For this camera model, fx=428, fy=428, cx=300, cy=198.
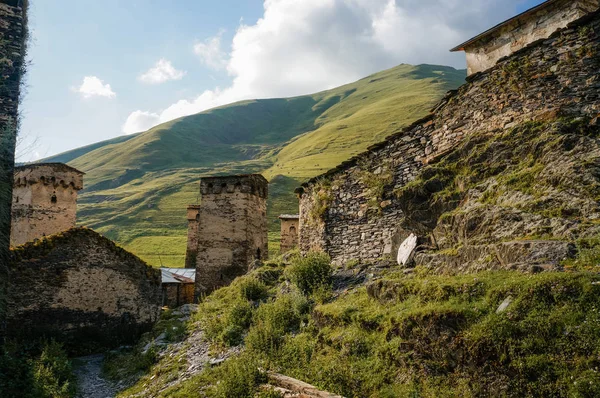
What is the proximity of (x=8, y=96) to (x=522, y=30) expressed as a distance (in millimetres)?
15504

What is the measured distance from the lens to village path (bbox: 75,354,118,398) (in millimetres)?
13016

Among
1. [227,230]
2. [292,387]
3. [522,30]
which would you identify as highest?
[522,30]

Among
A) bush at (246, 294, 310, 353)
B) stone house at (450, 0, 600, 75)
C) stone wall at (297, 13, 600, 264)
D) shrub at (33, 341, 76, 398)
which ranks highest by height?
stone house at (450, 0, 600, 75)

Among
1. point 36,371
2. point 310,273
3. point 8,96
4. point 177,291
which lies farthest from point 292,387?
point 177,291

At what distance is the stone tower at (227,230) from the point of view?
25.5 meters

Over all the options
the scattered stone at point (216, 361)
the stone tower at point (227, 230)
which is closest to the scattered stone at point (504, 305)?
the scattered stone at point (216, 361)

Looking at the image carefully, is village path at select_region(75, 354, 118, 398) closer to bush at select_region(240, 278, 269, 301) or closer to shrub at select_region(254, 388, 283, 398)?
bush at select_region(240, 278, 269, 301)

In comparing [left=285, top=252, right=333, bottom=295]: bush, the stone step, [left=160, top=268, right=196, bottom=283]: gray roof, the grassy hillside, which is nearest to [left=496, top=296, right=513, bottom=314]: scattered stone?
the stone step

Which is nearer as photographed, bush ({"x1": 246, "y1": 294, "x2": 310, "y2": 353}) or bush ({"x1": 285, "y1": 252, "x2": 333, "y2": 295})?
bush ({"x1": 246, "y1": 294, "x2": 310, "y2": 353})

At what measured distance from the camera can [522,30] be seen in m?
14.7

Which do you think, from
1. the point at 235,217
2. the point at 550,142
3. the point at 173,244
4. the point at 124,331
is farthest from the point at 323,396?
the point at 173,244

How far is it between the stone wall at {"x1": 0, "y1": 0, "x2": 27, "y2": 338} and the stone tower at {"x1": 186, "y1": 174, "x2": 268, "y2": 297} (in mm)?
16476

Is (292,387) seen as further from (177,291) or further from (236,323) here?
(177,291)

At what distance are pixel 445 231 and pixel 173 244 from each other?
65753mm
